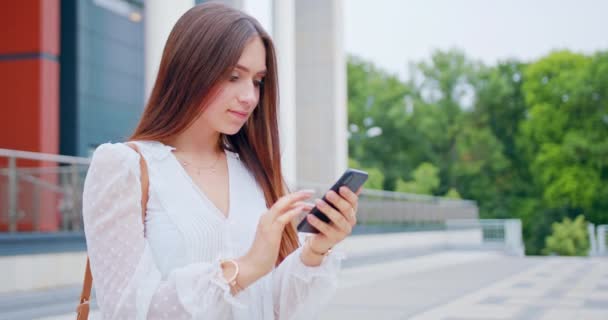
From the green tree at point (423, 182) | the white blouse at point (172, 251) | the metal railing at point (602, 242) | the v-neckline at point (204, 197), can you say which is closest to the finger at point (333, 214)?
the white blouse at point (172, 251)

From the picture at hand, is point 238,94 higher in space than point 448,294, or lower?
higher

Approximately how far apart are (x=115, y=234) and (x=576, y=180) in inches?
1620

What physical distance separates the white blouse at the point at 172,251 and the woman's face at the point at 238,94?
0.17 m

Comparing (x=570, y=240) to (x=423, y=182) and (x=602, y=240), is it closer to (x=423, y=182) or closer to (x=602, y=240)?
(x=423, y=182)

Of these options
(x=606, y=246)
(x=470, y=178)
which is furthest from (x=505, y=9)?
(x=606, y=246)

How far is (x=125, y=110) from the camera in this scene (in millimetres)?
15383

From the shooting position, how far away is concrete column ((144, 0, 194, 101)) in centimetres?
1058

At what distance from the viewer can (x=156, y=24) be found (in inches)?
418

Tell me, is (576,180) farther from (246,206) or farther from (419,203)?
(246,206)

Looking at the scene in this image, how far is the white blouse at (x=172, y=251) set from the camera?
165cm

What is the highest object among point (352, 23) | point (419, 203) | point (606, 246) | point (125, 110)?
point (352, 23)

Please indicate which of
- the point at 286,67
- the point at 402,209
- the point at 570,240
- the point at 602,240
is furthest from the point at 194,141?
the point at 570,240

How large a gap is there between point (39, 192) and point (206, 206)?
7.04m

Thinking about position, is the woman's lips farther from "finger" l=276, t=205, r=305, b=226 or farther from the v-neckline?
"finger" l=276, t=205, r=305, b=226
